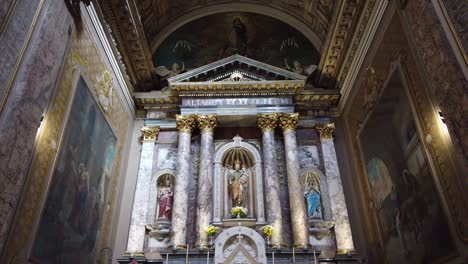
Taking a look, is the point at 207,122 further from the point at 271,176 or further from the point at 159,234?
the point at 159,234

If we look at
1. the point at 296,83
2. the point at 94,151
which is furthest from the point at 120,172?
the point at 296,83

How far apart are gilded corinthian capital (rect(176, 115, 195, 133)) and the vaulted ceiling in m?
2.26

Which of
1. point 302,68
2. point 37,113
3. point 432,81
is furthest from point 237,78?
point 37,113

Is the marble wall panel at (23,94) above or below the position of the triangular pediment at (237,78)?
below

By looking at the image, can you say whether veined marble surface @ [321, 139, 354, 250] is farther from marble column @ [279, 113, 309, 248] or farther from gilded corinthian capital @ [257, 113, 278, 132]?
gilded corinthian capital @ [257, 113, 278, 132]

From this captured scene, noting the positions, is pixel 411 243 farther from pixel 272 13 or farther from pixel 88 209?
pixel 272 13

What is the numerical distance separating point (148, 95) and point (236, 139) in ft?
11.2

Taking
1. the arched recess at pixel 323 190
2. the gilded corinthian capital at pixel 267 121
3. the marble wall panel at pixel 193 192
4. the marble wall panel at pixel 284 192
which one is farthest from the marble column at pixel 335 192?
the marble wall panel at pixel 193 192

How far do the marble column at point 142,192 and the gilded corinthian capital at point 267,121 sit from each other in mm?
3483

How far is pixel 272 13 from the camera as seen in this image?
48.0 feet

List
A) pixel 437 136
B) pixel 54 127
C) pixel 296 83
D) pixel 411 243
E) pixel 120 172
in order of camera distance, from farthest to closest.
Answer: pixel 296 83, pixel 120 172, pixel 411 243, pixel 54 127, pixel 437 136

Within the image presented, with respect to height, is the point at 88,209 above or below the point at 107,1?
below

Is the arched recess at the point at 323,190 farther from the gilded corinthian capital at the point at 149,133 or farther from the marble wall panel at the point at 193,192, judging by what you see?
the gilded corinthian capital at the point at 149,133

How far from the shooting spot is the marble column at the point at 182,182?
9680 millimetres
